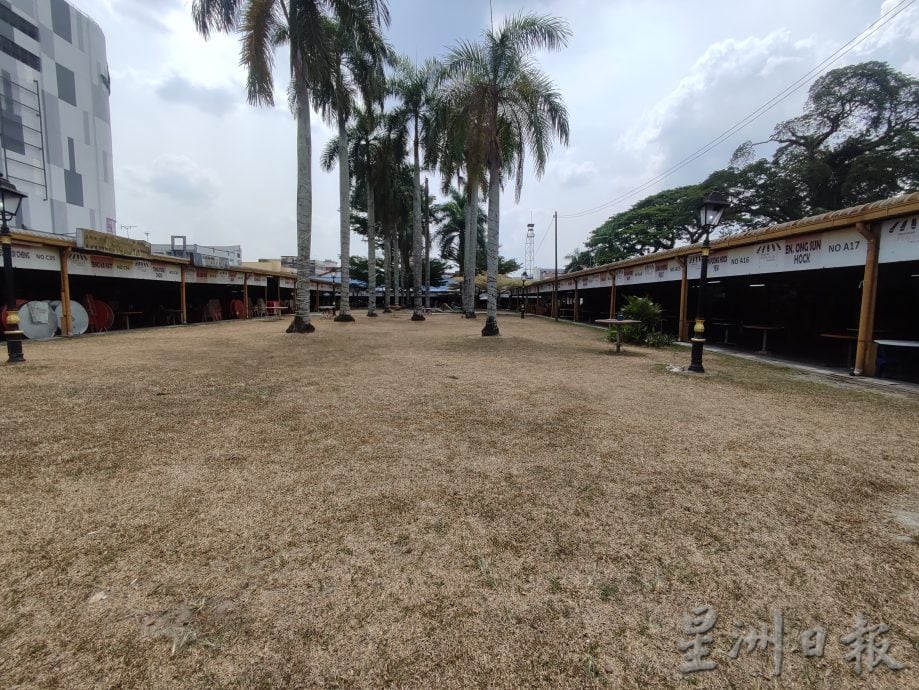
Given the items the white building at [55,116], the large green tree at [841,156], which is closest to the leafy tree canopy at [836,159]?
the large green tree at [841,156]

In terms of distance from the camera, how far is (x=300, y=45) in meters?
12.6

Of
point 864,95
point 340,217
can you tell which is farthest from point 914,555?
point 864,95

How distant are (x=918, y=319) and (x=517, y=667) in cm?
1636

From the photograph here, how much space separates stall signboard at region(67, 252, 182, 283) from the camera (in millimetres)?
12433

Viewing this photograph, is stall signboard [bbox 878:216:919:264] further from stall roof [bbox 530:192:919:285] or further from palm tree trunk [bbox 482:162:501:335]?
palm tree trunk [bbox 482:162:501:335]

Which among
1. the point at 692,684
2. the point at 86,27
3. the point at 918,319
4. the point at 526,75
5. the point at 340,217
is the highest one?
the point at 86,27

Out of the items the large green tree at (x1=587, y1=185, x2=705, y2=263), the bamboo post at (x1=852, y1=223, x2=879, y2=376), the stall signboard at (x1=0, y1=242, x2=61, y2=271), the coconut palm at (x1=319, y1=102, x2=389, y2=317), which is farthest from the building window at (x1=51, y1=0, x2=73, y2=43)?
the bamboo post at (x1=852, y1=223, x2=879, y2=376)

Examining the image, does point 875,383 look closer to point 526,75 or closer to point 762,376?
point 762,376

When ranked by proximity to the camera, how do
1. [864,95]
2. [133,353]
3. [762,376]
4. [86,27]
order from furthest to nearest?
[86,27]
[864,95]
[133,353]
[762,376]

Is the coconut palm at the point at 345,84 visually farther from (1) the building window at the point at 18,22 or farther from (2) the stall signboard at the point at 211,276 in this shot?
(1) the building window at the point at 18,22

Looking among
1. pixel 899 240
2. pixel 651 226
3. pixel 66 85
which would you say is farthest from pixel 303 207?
pixel 66 85

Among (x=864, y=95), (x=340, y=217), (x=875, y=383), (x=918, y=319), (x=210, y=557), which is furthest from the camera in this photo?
(x=864, y=95)

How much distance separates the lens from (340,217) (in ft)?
64.5

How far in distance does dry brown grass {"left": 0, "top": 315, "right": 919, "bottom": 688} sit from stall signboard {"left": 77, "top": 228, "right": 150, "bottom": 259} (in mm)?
9753
